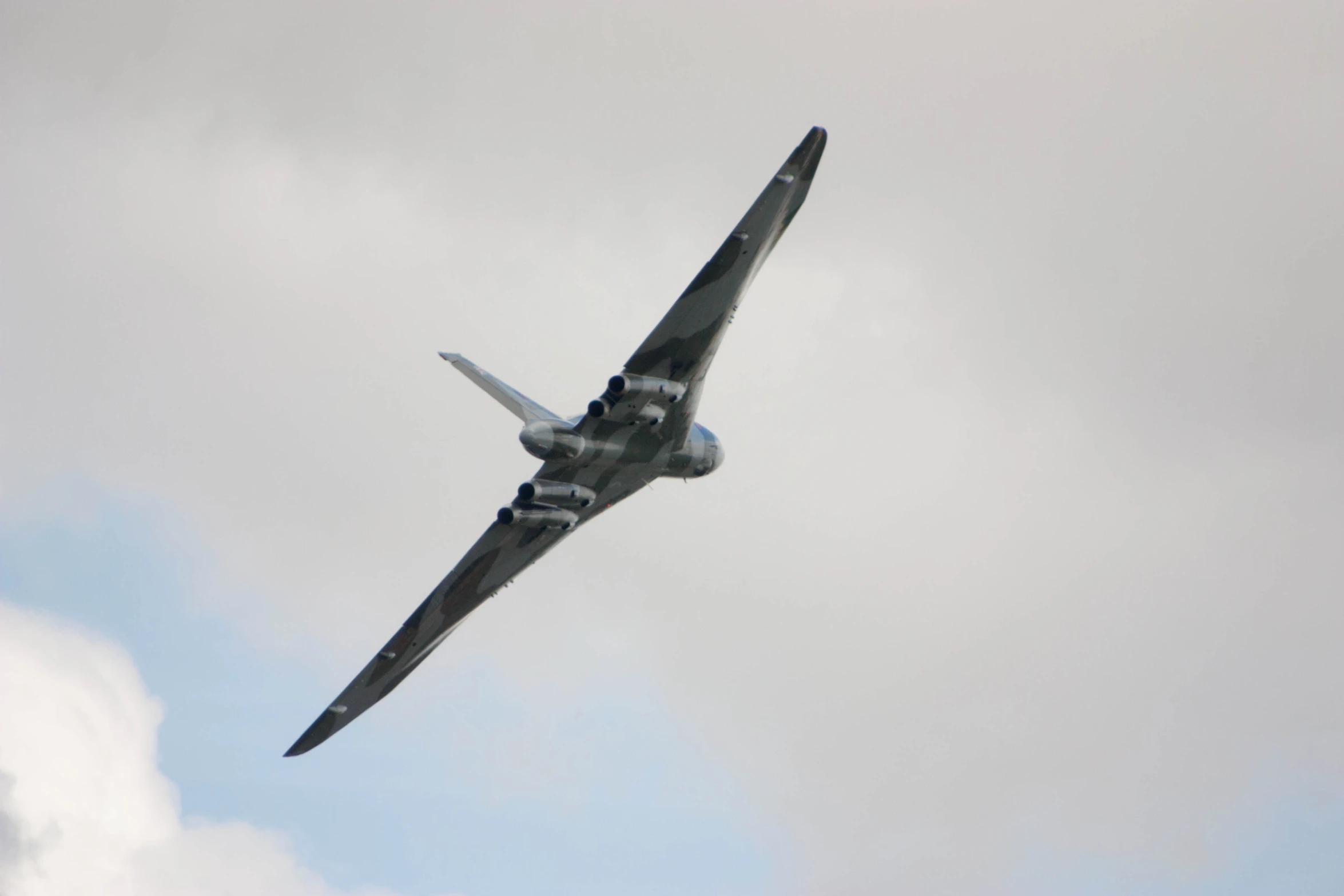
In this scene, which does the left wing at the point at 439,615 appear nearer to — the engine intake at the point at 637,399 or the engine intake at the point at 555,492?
the engine intake at the point at 555,492

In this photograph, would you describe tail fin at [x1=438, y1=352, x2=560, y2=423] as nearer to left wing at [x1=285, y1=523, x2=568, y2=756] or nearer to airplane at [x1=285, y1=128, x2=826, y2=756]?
airplane at [x1=285, y1=128, x2=826, y2=756]

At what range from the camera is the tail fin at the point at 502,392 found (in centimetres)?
6125

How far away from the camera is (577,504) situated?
64062 mm

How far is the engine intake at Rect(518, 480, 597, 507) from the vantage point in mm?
62125

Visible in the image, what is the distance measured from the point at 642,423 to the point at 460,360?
817 centimetres

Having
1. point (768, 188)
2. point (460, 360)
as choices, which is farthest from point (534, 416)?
point (768, 188)

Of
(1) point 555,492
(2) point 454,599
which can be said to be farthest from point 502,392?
(2) point 454,599

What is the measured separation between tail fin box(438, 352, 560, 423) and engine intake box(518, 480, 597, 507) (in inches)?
118

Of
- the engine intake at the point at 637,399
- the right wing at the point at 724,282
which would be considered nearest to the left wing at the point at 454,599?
the engine intake at the point at 637,399

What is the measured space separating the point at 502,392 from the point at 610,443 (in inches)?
196

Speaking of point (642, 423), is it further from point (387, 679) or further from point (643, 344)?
point (387, 679)

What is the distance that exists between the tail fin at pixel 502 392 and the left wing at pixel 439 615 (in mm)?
6180

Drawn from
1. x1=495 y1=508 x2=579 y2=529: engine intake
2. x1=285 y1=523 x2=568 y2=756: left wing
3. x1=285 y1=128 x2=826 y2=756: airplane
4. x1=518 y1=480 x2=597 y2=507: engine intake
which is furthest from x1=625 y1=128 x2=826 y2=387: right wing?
x1=285 y1=523 x2=568 y2=756: left wing

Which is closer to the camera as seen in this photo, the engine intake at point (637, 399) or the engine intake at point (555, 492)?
the engine intake at point (637, 399)
